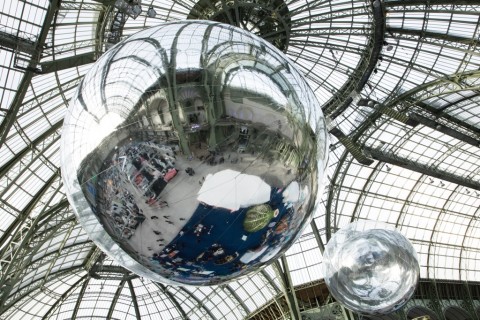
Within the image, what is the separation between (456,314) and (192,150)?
43.4 meters

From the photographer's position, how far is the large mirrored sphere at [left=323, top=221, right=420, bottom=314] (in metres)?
9.08

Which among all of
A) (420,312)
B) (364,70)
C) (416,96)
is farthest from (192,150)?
(420,312)

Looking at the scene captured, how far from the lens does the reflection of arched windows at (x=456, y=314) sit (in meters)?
40.6

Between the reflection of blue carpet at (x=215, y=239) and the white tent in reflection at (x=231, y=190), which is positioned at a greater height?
the white tent in reflection at (x=231, y=190)

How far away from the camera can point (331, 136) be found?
28.1m

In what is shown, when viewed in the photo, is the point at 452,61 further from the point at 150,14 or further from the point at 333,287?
the point at 333,287

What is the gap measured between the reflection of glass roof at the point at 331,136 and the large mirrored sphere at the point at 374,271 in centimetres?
1019

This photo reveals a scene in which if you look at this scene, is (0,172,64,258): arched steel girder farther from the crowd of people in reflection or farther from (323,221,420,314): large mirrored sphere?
the crowd of people in reflection

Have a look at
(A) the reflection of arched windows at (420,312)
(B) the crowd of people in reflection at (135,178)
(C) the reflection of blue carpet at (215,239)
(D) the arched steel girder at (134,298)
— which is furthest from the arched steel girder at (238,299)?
(B) the crowd of people in reflection at (135,178)

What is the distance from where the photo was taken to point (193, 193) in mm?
3711

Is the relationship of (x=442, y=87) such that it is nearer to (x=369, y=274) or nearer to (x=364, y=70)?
(x=364, y=70)

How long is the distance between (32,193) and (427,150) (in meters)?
23.6

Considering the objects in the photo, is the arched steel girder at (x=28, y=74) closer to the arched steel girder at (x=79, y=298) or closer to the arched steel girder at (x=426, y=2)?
the arched steel girder at (x=426, y=2)

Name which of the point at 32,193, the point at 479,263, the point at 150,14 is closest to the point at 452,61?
the point at 150,14
